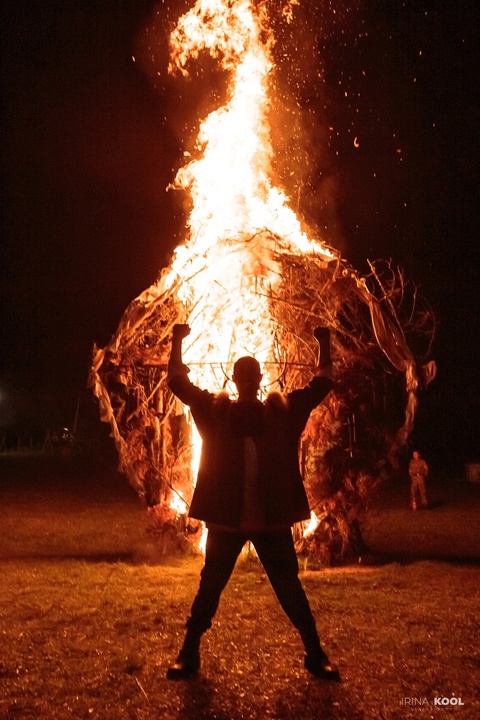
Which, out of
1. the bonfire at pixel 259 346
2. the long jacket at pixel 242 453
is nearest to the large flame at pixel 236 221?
the bonfire at pixel 259 346

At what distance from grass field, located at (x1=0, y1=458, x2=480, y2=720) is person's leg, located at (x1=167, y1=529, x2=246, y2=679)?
19 centimetres

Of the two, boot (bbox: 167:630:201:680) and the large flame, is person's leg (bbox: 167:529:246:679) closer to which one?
boot (bbox: 167:630:201:680)

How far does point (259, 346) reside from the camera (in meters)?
7.72

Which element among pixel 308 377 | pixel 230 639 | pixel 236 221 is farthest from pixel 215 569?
pixel 236 221

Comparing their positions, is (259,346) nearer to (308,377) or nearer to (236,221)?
(308,377)

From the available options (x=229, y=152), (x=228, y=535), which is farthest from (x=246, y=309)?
(x=228, y=535)

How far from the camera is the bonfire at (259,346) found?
23.9 feet

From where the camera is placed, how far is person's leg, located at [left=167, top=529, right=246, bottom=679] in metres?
4.09

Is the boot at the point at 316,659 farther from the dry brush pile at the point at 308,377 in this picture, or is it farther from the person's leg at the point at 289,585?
the dry brush pile at the point at 308,377

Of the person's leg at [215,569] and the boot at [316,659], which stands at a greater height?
the person's leg at [215,569]


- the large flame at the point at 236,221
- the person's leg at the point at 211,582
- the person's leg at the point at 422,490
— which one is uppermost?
the large flame at the point at 236,221

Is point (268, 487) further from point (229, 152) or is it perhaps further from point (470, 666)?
point (229, 152)

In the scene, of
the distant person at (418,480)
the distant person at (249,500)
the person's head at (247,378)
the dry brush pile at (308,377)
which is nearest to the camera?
the distant person at (249,500)

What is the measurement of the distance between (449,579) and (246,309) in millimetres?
3394
